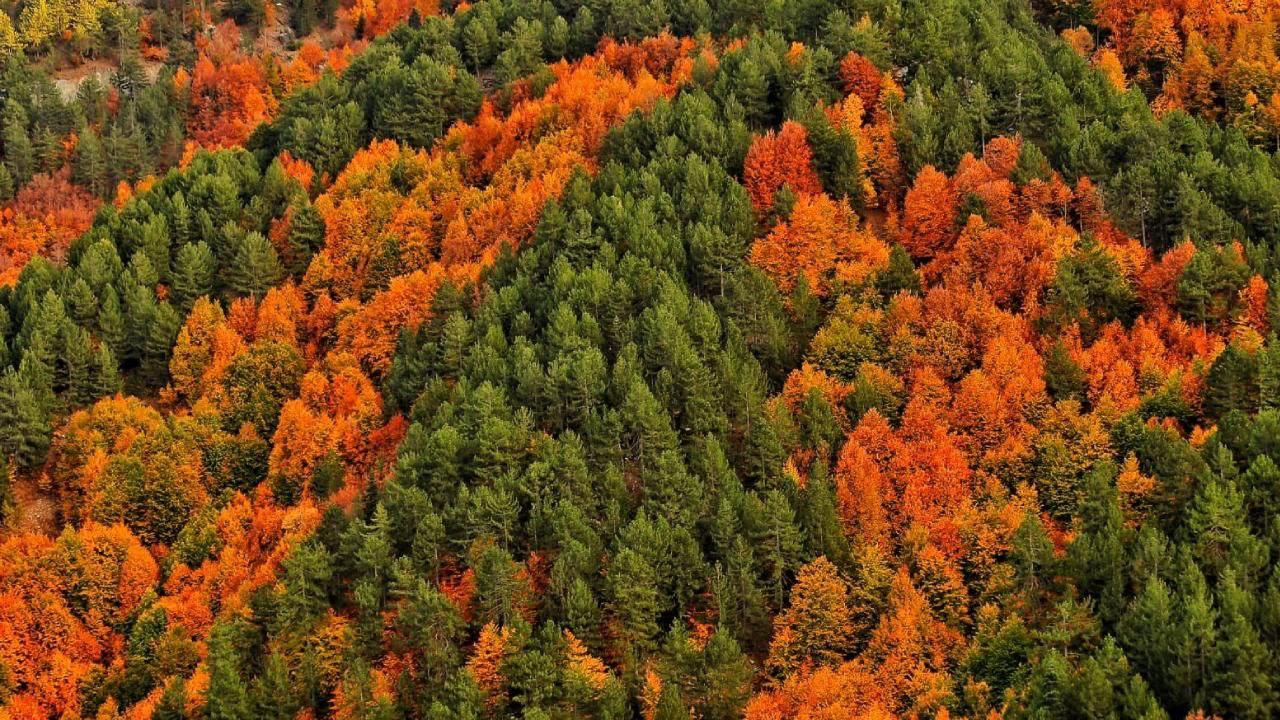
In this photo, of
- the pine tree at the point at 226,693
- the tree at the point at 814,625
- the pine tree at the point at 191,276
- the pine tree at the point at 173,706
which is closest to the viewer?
the pine tree at the point at 226,693

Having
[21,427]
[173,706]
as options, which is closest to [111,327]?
[21,427]

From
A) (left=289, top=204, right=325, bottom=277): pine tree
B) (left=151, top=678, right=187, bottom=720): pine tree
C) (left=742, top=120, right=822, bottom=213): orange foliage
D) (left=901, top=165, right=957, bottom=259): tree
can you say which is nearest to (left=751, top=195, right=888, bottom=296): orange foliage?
(left=901, top=165, right=957, bottom=259): tree

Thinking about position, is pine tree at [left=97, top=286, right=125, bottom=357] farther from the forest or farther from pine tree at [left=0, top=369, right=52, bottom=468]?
pine tree at [left=0, top=369, right=52, bottom=468]

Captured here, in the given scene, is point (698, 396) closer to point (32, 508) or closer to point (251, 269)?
point (251, 269)

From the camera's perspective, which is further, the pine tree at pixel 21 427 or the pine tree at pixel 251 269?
the pine tree at pixel 251 269

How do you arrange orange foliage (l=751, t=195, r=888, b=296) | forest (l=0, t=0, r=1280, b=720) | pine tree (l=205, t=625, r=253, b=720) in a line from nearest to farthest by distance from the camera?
1. forest (l=0, t=0, r=1280, b=720)
2. pine tree (l=205, t=625, r=253, b=720)
3. orange foliage (l=751, t=195, r=888, b=296)

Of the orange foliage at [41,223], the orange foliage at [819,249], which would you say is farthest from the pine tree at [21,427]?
the orange foliage at [819,249]

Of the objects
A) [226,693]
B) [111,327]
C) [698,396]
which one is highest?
[111,327]

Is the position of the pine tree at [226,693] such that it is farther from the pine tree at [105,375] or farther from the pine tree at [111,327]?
the pine tree at [111,327]

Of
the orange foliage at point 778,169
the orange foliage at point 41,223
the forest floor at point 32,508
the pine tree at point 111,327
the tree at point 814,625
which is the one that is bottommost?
the tree at point 814,625

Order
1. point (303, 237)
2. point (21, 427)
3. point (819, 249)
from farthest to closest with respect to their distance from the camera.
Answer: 1. point (303, 237)
2. point (819, 249)
3. point (21, 427)
